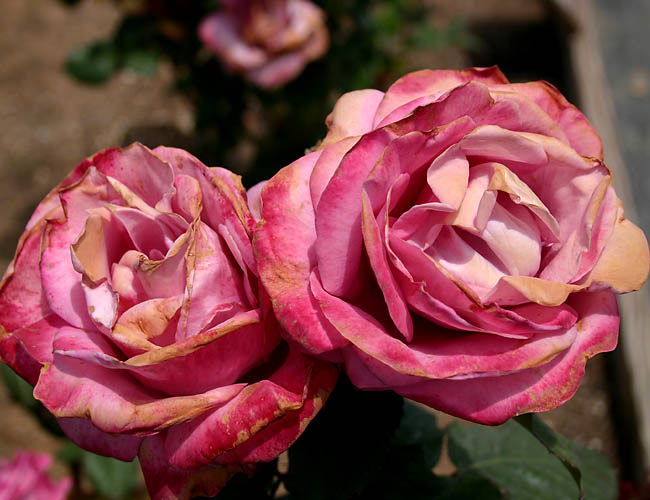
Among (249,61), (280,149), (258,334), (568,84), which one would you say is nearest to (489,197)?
(258,334)

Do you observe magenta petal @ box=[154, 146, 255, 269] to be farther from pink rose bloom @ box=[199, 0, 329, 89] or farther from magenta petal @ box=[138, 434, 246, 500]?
pink rose bloom @ box=[199, 0, 329, 89]

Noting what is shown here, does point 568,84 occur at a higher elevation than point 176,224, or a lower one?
lower

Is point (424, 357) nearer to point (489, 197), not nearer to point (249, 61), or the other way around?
point (489, 197)

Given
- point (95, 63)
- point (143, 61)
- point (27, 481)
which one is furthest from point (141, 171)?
point (95, 63)

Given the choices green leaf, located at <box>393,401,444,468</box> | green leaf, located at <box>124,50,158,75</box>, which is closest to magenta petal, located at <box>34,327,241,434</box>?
green leaf, located at <box>393,401,444,468</box>

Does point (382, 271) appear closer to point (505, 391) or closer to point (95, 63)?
point (505, 391)

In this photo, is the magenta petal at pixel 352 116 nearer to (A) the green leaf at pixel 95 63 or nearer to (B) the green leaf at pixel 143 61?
(B) the green leaf at pixel 143 61

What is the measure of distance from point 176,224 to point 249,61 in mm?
1283

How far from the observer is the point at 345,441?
526 millimetres

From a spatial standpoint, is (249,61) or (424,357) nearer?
(424,357)

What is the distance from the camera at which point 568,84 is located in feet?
9.81

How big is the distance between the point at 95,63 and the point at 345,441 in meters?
1.71

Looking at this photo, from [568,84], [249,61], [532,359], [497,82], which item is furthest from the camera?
[568,84]

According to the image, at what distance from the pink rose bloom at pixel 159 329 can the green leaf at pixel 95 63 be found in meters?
1.56
